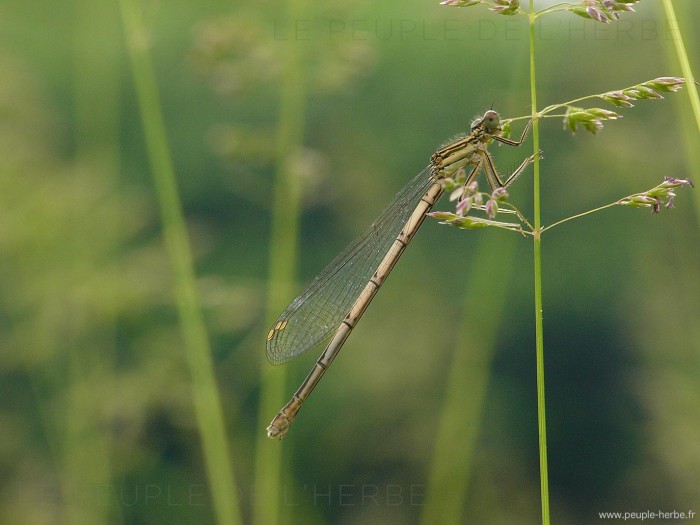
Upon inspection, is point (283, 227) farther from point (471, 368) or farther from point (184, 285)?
point (471, 368)

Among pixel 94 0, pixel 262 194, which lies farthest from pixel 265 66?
pixel 94 0

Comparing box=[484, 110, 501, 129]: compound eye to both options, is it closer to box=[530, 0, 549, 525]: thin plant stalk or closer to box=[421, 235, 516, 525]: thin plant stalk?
box=[421, 235, 516, 525]: thin plant stalk

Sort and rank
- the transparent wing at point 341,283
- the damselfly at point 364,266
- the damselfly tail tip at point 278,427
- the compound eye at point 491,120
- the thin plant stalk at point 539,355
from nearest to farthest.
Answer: the thin plant stalk at point 539,355 → the damselfly tail tip at point 278,427 → the compound eye at point 491,120 → the damselfly at point 364,266 → the transparent wing at point 341,283

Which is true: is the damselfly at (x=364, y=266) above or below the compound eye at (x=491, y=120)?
below

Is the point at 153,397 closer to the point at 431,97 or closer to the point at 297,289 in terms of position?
the point at 297,289

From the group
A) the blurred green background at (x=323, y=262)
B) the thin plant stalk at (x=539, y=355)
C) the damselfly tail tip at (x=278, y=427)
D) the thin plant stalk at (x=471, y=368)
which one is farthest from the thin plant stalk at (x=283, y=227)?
the thin plant stalk at (x=539, y=355)

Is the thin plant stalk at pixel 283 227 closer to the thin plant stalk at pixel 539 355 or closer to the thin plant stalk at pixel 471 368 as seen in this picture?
the thin plant stalk at pixel 471 368

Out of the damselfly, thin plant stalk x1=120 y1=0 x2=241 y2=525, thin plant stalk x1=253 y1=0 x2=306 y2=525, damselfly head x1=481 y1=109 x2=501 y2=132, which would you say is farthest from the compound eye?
thin plant stalk x1=120 y1=0 x2=241 y2=525
